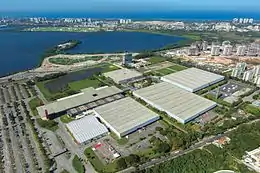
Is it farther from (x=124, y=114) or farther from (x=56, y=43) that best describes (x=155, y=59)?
(x=56, y=43)

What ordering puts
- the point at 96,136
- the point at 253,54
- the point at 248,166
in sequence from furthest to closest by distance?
the point at 253,54, the point at 96,136, the point at 248,166

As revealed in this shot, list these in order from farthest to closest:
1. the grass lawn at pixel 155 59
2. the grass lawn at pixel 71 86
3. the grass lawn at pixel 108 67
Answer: the grass lawn at pixel 155 59 → the grass lawn at pixel 108 67 → the grass lawn at pixel 71 86

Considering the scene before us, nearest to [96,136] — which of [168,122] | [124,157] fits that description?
[124,157]

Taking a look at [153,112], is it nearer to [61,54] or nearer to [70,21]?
[61,54]

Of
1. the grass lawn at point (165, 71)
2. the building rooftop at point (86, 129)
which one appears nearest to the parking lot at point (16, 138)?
the building rooftop at point (86, 129)

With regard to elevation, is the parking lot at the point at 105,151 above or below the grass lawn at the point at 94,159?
above

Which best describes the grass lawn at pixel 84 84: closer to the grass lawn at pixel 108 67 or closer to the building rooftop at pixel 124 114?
the grass lawn at pixel 108 67

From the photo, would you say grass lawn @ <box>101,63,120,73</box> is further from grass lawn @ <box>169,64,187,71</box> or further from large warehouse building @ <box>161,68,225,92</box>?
large warehouse building @ <box>161,68,225,92</box>
